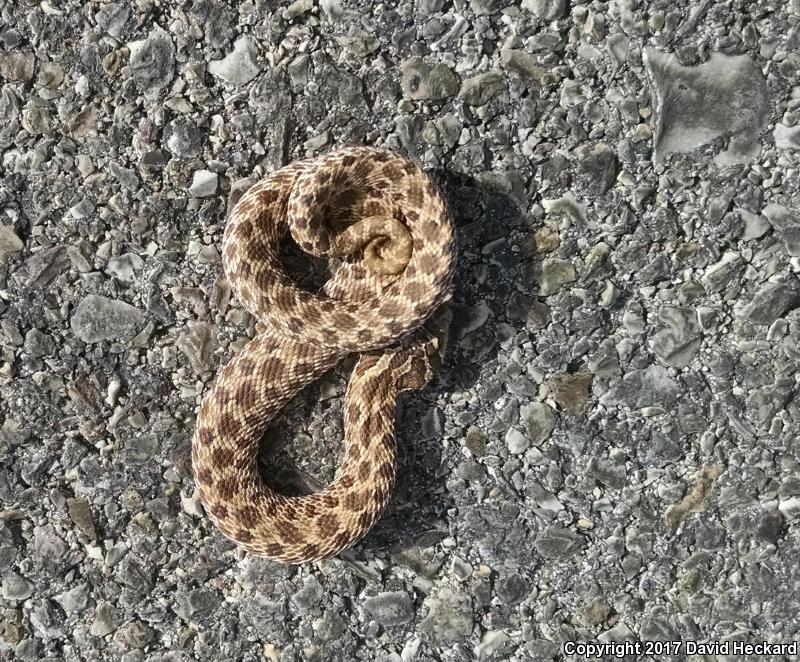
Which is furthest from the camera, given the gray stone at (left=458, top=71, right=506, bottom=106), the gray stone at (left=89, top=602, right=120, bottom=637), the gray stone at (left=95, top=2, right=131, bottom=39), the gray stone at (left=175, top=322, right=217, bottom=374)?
the gray stone at (left=89, top=602, right=120, bottom=637)

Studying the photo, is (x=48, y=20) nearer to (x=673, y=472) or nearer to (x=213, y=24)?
(x=213, y=24)

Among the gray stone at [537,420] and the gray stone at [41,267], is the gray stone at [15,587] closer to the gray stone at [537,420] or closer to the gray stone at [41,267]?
the gray stone at [41,267]

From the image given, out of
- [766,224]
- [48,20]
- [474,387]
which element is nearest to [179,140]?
[48,20]

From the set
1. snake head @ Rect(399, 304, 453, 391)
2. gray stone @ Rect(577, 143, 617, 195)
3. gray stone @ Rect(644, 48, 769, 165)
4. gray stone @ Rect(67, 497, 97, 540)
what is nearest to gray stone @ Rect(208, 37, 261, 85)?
snake head @ Rect(399, 304, 453, 391)

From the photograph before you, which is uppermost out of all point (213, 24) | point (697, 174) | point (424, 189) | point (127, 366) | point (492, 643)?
point (213, 24)

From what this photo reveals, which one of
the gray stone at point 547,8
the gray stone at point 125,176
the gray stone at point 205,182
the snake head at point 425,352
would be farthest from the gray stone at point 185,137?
the gray stone at point 547,8

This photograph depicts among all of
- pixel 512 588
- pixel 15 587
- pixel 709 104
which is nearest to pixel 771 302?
pixel 709 104

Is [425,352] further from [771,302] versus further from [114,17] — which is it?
[114,17]

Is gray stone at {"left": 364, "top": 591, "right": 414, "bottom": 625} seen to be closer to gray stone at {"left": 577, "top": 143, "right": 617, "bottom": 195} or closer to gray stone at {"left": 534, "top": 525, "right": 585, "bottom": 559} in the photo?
gray stone at {"left": 534, "top": 525, "right": 585, "bottom": 559}
